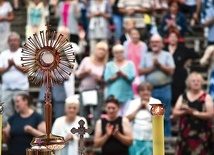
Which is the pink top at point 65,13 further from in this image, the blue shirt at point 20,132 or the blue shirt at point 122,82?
the blue shirt at point 20,132

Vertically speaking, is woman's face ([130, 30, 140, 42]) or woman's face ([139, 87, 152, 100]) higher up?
woman's face ([130, 30, 140, 42])

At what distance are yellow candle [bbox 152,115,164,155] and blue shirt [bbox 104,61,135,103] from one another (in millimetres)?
8445

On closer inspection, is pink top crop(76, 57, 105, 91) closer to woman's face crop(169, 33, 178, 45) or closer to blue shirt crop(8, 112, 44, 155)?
woman's face crop(169, 33, 178, 45)

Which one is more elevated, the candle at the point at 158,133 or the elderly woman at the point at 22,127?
the candle at the point at 158,133

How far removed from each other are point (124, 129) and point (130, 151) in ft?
1.59

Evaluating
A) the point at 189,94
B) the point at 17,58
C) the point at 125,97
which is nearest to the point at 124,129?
the point at 189,94

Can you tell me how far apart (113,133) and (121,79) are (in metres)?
2.19

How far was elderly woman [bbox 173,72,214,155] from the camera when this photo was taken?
10930mm

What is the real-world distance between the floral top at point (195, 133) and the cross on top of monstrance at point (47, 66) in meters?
7.06

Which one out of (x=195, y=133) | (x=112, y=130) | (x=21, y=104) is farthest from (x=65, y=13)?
(x=112, y=130)

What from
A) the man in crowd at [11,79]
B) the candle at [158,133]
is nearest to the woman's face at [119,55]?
the man in crowd at [11,79]

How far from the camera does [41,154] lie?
3.76 metres

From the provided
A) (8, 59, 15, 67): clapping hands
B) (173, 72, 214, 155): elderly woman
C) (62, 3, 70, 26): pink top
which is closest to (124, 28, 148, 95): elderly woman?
(8, 59, 15, 67): clapping hands

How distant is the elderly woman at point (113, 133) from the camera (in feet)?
33.6
